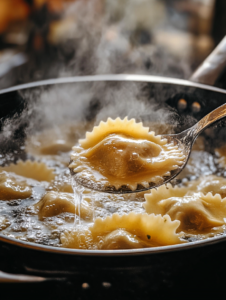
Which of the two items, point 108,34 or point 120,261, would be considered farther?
point 108,34

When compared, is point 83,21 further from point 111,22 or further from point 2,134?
point 2,134

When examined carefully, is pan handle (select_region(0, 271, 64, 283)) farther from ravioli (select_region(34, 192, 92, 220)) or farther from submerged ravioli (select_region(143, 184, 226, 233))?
submerged ravioli (select_region(143, 184, 226, 233))

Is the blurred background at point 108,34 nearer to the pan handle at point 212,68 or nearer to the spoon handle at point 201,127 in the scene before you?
the pan handle at point 212,68

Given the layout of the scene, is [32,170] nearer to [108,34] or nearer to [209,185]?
[209,185]

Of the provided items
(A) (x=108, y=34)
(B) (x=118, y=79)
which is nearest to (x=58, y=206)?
(B) (x=118, y=79)

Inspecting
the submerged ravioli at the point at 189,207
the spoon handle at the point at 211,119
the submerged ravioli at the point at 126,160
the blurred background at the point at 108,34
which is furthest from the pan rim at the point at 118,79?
the blurred background at the point at 108,34

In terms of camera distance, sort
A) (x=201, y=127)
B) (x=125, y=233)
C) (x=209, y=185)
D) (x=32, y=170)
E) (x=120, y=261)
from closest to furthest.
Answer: (x=120, y=261), (x=125, y=233), (x=201, y=127), (x=209, y=185), (x=32, y=170)

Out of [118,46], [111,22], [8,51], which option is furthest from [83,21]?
[8,51]
